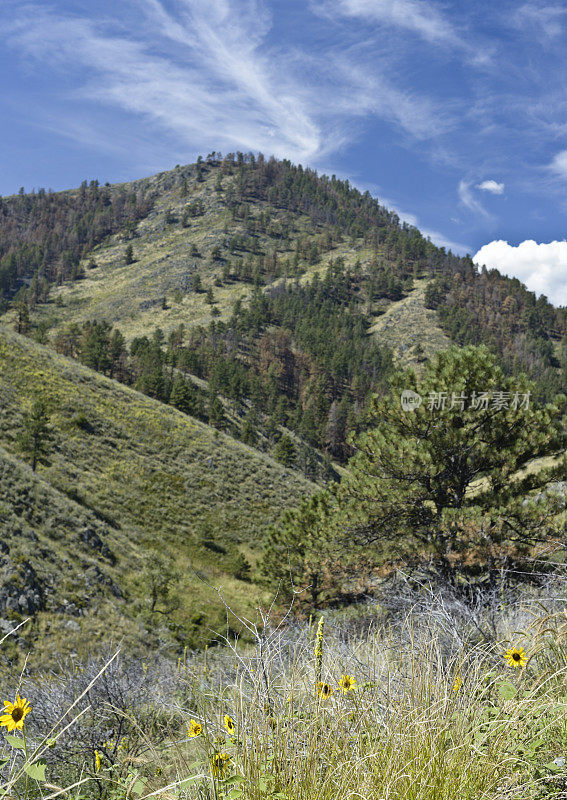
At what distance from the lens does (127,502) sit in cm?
2850

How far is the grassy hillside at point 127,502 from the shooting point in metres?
16.8

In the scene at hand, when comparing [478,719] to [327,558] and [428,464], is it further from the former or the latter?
[327,558]

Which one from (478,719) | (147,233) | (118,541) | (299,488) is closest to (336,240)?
(147,233)

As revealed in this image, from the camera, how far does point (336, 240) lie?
176 meters

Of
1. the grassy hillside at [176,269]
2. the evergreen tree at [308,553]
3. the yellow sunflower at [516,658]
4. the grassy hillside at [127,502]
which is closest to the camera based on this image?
the yellow sunflower at [516,658]

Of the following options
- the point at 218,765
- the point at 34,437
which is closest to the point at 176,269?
the point at 34,437

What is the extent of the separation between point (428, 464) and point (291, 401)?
81.6 meters

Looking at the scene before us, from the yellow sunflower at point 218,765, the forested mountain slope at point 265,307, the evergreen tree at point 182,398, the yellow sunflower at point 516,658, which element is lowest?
the yellow sunflower at point 218,765

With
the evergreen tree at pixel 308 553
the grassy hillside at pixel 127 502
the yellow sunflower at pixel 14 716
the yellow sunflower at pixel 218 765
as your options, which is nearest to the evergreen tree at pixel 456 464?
the evergreen tree at pixel 308 553

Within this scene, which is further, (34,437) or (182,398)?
(182,398)

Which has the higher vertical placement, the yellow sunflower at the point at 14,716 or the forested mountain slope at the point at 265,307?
the forested mountain slope at the point at 265,307

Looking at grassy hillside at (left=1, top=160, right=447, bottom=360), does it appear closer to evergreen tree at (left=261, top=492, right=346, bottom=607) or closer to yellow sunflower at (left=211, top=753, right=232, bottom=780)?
evergreen tree at (left=261, top=492, right=346, bottom=607)

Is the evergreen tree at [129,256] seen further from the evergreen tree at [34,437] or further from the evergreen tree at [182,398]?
the evergreen tree at [34,437]

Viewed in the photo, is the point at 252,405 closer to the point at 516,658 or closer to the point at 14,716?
the point at 516,658
